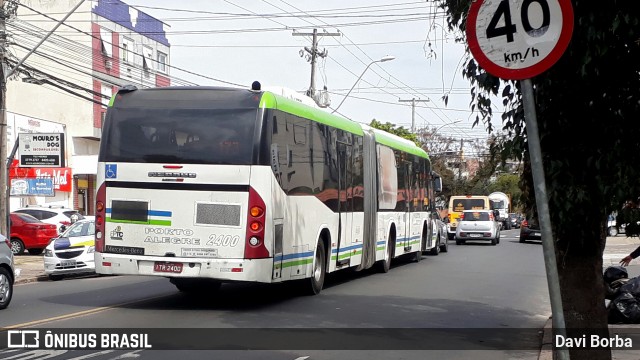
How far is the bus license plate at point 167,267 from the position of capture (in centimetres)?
1266

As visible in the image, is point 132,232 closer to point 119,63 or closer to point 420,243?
point 420,243

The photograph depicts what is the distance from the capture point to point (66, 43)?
137 ft

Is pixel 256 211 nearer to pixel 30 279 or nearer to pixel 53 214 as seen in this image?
pixel 30 279

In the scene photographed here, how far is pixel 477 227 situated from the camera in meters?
38.6

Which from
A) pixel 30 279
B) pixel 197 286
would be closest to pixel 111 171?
pixel 197 286

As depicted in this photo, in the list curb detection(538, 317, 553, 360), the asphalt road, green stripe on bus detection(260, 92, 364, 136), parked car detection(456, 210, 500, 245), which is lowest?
curb detection(538, 317, 553, 360)

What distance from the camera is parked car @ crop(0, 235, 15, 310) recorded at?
13.0 meters

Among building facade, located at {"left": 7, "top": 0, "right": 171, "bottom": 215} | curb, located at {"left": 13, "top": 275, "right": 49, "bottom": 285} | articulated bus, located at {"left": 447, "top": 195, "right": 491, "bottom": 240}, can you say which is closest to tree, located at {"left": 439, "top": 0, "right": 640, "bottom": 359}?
curb, located at {"left": 13, "top": 275, "right": 49, "bottom": 285}

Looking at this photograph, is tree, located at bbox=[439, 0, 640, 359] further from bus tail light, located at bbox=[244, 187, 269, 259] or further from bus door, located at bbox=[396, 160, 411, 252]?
bus door, located at bbox=[396, 160, 411, 252]

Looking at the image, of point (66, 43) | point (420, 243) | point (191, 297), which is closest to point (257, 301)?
point (191, 297)

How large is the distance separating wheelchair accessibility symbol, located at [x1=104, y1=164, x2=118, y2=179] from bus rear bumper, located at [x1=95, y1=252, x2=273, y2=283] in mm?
1199

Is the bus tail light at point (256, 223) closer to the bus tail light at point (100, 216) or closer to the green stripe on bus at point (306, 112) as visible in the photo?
the green stripe on bus at point (306, 112)

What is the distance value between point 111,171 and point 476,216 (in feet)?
92.4

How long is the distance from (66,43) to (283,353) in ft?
117
